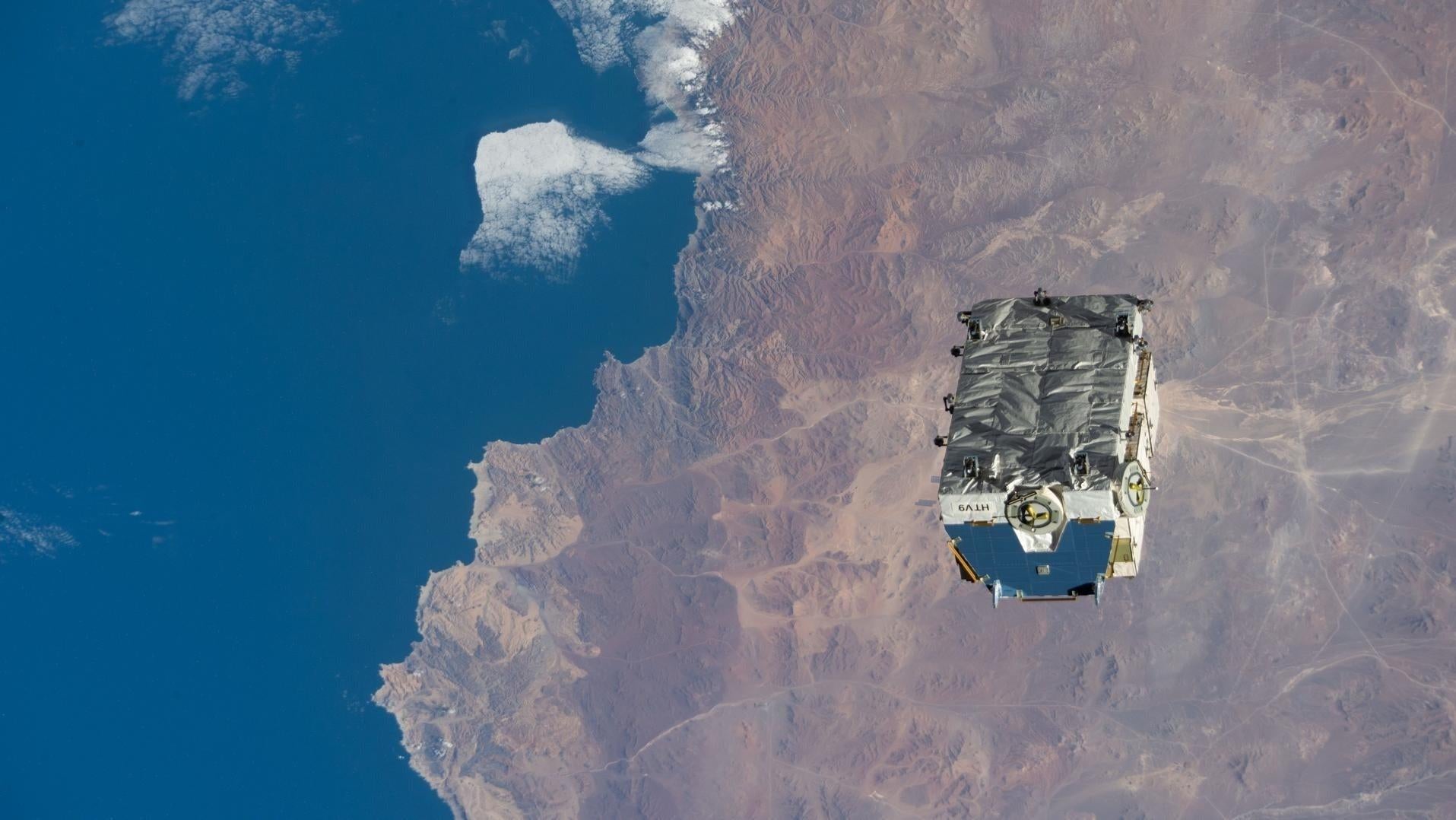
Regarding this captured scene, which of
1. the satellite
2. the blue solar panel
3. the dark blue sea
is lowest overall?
Result: the blue solar panel

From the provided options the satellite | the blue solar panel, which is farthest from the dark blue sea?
the blue solar panel

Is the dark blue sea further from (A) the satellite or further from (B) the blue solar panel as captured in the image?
(B) the blue solar panel

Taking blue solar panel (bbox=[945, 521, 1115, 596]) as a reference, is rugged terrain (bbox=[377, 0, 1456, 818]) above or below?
above

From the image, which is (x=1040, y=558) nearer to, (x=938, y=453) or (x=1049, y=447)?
(x=1049, y=447)

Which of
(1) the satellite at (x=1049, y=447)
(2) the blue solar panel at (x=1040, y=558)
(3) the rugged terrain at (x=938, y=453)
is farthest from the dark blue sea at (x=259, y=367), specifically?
(2) the blue solar panel at (x=1040, y=558)

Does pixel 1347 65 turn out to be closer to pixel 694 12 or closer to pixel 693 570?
pixel 694 12

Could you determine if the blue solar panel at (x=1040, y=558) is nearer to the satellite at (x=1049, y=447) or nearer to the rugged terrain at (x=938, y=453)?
the satellite at (x=1049, y=447)
